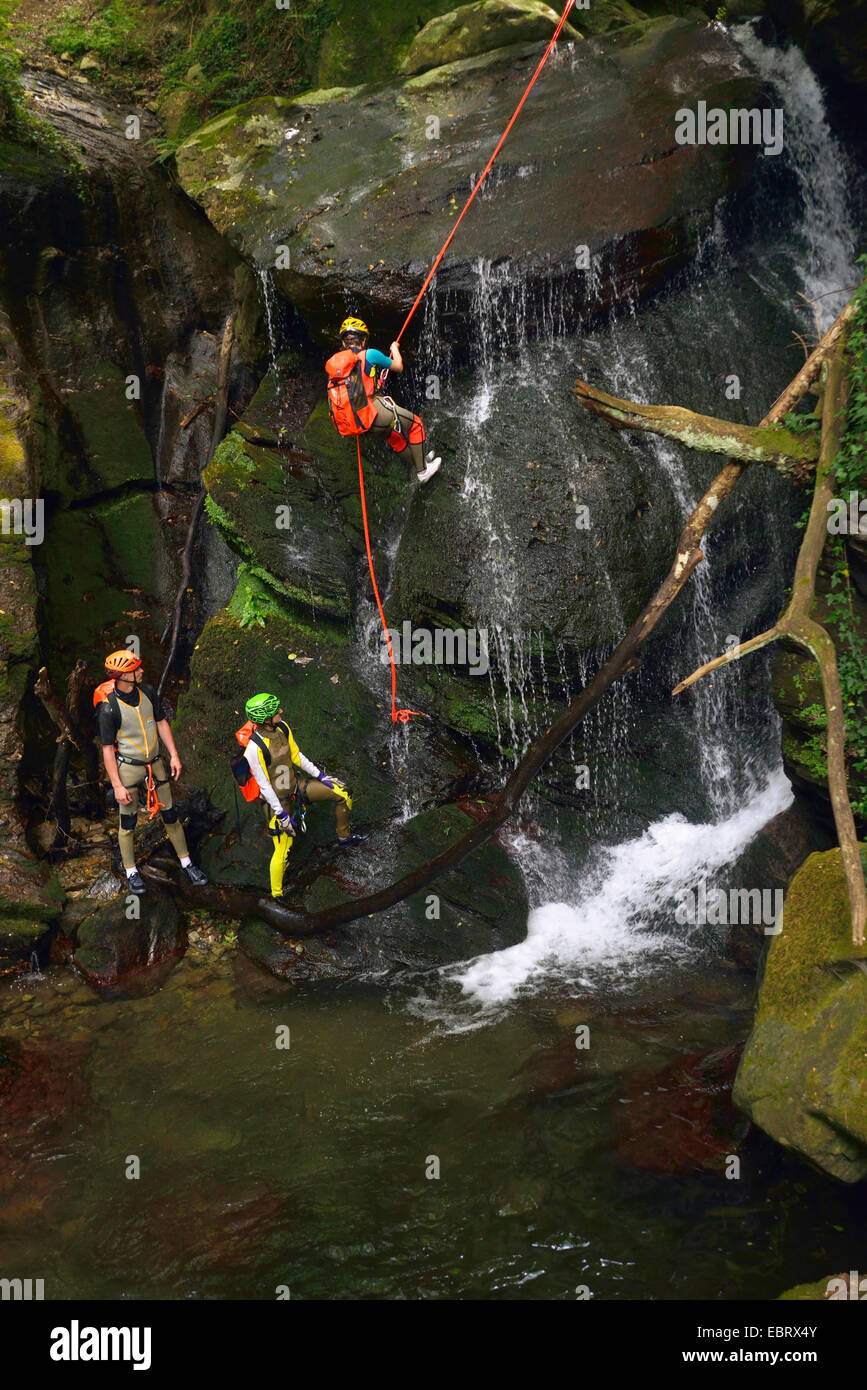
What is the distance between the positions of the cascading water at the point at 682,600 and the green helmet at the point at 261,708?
2.08 meters

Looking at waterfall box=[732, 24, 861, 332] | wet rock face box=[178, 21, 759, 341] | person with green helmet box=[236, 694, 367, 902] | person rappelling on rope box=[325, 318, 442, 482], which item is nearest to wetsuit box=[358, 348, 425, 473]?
person rappelling on rope box=[325, 318, 442, 482]

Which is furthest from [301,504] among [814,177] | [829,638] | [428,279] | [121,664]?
[814,177]

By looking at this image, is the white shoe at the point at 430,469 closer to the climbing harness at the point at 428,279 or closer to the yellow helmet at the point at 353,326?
the climbing harness at the point at 428,279

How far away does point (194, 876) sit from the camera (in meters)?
8.98

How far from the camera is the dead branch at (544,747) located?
6715 millimetres

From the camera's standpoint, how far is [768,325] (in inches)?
371

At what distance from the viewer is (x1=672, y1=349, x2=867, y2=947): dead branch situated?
538cm

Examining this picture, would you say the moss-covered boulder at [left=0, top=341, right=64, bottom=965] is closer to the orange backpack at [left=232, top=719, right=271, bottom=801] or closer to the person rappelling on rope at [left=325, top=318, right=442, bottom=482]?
the orange backpack at [left=232, top=719, right=271, bottom=801]

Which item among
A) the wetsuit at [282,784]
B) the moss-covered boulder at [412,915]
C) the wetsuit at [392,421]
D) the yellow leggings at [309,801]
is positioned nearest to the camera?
the wetsuit at [282,784]

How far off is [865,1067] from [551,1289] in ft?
6.75

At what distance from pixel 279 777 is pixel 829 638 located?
453cm

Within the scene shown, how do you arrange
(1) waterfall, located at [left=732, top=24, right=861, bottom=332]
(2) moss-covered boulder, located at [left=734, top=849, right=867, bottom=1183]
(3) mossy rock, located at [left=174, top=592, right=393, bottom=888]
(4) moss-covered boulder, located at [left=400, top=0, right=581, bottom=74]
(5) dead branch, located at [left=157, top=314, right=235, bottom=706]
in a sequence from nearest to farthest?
1. (2) moss-covered boulder, located at [left=734, top=849, right=867, bottom=1183]
2. (3) mossy rock, located at [left=174, top=592, right=393, bottom=888]
3. (1) waterfall, located at [left=732, top=24, right=861, bottom=332]
4. (4) moss-covered boulder, located at [left=400, top=0, right=581, bottom=74]
5. (5) dead branch, located at [left=157, top=314, right=235, bottom=706]

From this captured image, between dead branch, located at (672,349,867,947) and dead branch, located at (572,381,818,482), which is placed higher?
dead branch, located at (572,381,818,482)

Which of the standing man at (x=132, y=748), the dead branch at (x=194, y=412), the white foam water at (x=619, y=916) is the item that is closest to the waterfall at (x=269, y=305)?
the dead branch at (x=194, y=412)
